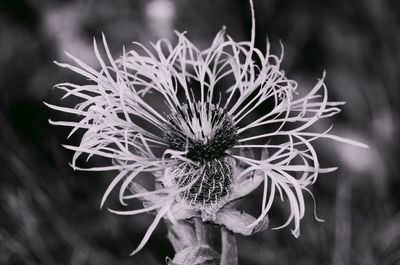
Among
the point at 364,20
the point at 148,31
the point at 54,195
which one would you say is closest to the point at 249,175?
the point at 54,195

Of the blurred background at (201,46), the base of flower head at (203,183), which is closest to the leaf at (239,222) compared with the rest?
the base of flower head at (203,183)

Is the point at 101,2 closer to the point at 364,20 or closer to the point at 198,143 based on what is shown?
the point at 364,20

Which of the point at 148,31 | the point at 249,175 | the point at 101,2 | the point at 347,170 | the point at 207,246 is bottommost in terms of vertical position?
the point at 207,246

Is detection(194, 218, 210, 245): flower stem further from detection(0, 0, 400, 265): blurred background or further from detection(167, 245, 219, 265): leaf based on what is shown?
detection(0, 0, 400, 265): blurred background

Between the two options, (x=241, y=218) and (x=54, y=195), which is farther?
(x=54, y=195)

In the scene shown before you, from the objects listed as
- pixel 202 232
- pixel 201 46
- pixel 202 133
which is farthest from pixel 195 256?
pixel 201 46

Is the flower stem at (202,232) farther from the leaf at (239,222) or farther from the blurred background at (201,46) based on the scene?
the blurred background at (201,46)
